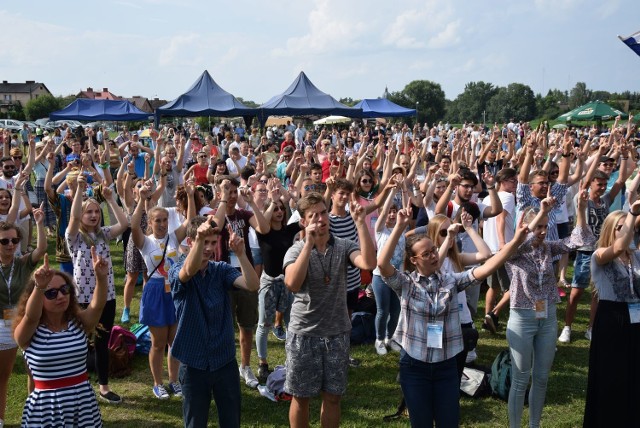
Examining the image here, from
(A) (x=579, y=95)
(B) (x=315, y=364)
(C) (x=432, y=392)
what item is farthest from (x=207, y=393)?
(A) (x=579, y=95)

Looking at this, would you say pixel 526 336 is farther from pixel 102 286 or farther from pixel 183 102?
pixel 183 102

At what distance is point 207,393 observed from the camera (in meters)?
3.57

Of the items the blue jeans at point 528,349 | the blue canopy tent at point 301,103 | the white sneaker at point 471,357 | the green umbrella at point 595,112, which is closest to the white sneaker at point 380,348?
the white sneaker at point 471,357

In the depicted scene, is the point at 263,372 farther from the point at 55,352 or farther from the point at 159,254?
the point at 55,352

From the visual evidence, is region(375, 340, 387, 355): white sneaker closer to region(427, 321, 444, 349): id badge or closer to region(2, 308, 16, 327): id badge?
region(427, 321, 444, 349): id badge

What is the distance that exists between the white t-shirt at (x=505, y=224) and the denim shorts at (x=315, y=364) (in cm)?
269

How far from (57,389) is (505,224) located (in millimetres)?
4319

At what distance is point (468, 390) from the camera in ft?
16.3

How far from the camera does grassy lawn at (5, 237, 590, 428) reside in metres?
4.62

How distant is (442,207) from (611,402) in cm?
226

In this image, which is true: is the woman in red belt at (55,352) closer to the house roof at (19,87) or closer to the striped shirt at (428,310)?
the striped shirt at (428,310)

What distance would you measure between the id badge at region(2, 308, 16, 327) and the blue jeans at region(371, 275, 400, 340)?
3162 millimetres

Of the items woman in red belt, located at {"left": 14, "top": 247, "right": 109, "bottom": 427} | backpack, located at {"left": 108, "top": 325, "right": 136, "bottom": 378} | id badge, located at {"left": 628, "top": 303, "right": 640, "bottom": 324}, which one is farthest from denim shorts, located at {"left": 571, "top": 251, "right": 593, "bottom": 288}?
woman in red belt, located at {"left": 14, "top": 247, "right": 109, "bottom": 427}

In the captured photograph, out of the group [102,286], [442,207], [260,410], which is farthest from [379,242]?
[102,286]
